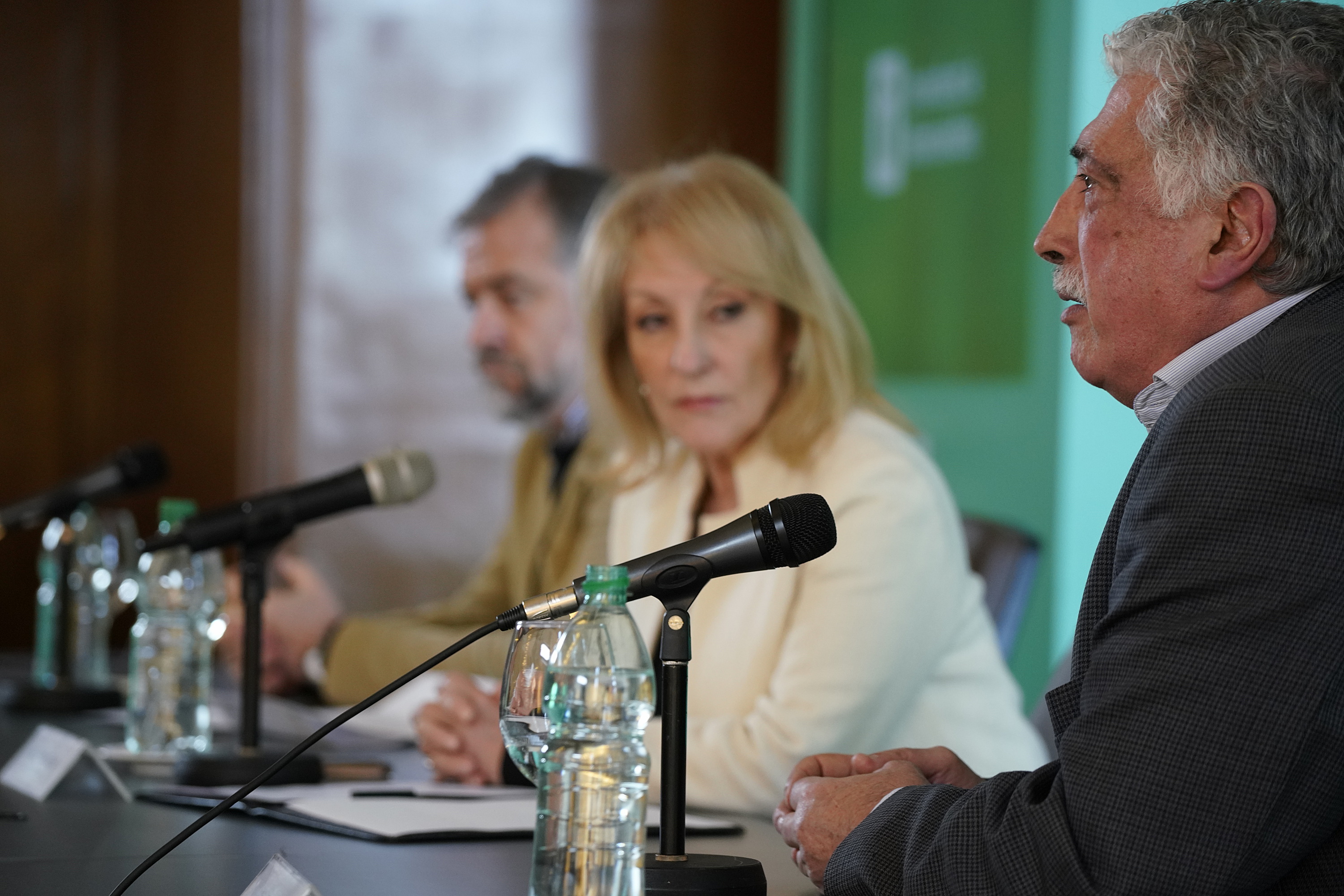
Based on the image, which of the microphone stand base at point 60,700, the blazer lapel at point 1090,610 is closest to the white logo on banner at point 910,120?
the microphone stand base at point 60,700

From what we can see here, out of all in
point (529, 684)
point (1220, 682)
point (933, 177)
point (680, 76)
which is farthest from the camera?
point (680, 76)

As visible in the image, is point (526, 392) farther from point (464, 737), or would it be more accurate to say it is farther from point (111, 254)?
point (111, 254)

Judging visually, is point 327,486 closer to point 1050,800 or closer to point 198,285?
point 1050,800

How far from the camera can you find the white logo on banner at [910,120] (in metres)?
3.51

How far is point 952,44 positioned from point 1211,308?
102 inches

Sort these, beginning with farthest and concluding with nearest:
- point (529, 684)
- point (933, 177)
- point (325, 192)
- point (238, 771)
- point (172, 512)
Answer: point (325, 192), point (933, 177), point (172, 512), point (238, 771), point (529, 684)

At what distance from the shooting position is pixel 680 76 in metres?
4.47

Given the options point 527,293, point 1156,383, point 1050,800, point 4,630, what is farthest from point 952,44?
point 4,630

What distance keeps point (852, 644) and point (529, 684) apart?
746 mm

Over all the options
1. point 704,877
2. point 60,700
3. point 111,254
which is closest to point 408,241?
point 111,254

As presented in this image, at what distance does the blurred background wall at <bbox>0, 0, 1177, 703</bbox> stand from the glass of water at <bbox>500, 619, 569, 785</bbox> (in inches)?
114

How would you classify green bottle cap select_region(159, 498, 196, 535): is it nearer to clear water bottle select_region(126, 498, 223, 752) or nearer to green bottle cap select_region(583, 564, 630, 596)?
clear water bottle select_region(126, 498, 223, 752)

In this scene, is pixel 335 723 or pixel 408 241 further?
pixel 408 241

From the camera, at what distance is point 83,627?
2.95 m
